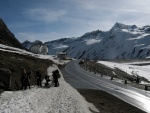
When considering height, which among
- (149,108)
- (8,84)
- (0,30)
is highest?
(0,30)

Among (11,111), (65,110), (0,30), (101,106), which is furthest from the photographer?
(0,30)

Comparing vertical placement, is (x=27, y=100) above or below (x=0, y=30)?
below

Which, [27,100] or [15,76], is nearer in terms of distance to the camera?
[27,100]

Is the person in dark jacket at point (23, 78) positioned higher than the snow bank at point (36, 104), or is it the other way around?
the person in dark jacket at point (23, 78)

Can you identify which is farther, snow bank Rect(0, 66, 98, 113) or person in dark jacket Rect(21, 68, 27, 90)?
person in dark jacket Rect(21, 68, 27, 90)

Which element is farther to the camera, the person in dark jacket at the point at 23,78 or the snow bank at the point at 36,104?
the person in dark jacket at the point at 23,78

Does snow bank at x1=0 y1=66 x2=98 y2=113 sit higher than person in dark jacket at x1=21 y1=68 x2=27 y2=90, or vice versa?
person in dark jacket at x1=21 y1=68 x2=27 y2=90

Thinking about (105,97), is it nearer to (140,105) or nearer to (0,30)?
(140,105)

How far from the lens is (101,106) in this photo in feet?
91.7

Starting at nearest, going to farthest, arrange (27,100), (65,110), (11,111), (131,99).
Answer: (11,111) < (65,110) < (27,100) < (131,99)

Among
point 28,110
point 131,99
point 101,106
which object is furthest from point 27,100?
point 131,99

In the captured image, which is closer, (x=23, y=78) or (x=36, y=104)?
(x=36, y=104)

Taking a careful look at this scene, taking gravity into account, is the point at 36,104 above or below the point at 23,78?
below

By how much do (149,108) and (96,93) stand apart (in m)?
9.97
